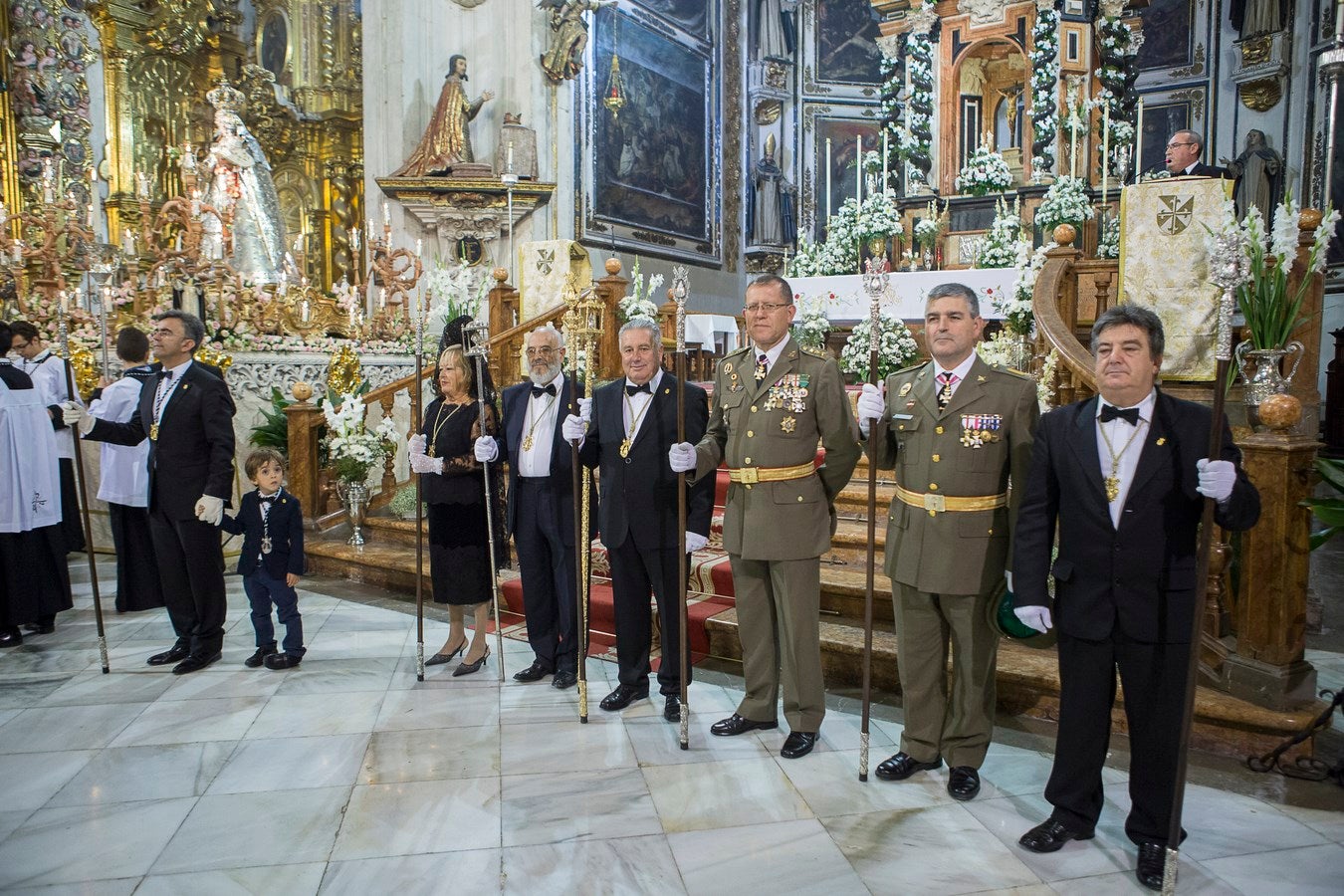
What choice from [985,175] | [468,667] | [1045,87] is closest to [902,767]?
[468,667]

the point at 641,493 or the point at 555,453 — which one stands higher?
the point at 555,453

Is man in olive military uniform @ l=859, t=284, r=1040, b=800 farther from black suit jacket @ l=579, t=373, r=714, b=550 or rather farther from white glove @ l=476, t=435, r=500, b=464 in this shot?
white glove @ l=476, t=435, r=500, b=464

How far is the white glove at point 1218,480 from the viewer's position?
8.71 feet

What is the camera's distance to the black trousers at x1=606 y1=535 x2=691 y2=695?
14.3 ft

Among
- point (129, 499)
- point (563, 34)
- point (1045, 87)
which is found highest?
point (563, 34)

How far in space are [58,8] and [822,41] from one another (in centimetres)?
1343

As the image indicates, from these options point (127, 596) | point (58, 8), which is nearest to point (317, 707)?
point (127, 596)

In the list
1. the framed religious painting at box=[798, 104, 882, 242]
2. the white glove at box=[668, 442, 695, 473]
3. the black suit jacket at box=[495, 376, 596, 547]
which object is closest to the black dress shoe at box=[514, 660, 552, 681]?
the black suit jacket at box=[495, 376, 596, 547]

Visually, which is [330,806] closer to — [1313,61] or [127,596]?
[127,596]

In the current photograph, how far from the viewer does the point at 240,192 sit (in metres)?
12.9

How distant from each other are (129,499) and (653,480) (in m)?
3.41

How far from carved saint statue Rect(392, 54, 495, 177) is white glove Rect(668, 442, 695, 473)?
9.97 metres

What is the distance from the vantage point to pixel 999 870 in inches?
118

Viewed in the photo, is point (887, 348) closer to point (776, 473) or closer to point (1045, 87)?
point (776, 473)
